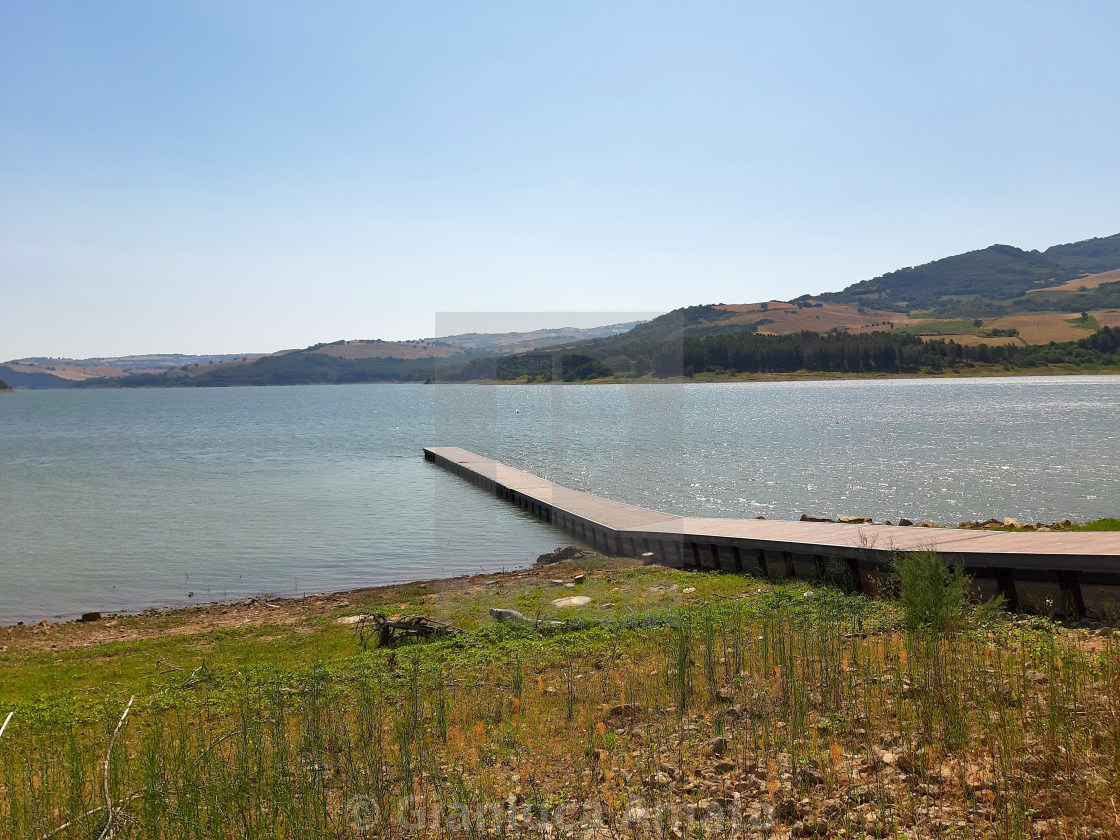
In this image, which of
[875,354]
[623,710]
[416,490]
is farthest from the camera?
[875,354]

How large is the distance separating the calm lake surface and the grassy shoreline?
9.34m

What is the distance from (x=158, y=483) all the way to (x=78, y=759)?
35.9m

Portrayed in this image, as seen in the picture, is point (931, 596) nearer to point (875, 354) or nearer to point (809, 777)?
point (809, 777)

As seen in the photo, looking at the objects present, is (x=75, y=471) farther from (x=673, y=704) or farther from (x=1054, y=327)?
(x=1054, y=327)

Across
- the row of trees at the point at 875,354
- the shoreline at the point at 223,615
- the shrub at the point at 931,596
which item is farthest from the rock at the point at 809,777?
the row of trees at the point at 875,354

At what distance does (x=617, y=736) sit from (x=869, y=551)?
6.54 meters

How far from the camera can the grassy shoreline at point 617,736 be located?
4480 mm

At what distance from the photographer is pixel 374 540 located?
22219 mm

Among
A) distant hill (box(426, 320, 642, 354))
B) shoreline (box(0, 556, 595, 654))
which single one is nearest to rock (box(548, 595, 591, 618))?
shoreline (box(0, 556, 595, 654))

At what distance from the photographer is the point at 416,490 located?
3238 centimetres

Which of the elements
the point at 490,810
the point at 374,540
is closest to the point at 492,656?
the point at 490,810

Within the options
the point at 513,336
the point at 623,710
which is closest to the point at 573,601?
the point at 513,336

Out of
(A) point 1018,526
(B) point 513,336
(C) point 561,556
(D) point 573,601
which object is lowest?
(C) point 561,556

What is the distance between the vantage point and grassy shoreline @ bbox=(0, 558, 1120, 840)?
4.48 m
